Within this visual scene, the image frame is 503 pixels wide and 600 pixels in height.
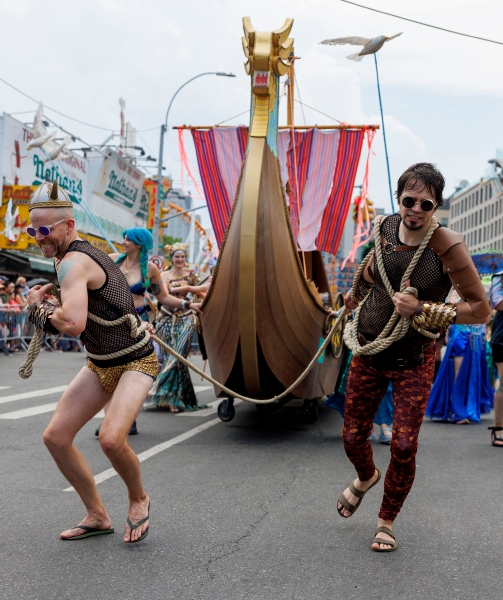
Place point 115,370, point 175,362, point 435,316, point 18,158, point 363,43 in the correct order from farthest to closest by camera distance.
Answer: point 18,158 < point 175,362 < point 363,43 < point 115,370 < point 435,316

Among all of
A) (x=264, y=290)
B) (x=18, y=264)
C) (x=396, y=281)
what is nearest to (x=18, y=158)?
(x=18, y=264)

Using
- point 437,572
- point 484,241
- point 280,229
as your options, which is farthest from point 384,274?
point 484,241

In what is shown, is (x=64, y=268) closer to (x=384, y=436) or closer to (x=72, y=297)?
(x=72, y=297)

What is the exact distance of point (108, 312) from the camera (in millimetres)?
3889

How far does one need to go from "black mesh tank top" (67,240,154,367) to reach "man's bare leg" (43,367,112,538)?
0.49ft

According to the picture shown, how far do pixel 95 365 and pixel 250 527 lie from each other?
4.13 feet

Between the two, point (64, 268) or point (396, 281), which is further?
point (396, 281)

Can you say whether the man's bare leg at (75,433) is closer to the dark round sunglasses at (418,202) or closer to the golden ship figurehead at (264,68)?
the dark round sunglasses at (418,202)

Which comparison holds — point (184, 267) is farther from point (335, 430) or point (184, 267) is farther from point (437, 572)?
point (437, 572)

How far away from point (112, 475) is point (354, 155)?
7.98 metres

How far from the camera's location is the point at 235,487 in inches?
209

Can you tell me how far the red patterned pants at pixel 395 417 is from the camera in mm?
3852

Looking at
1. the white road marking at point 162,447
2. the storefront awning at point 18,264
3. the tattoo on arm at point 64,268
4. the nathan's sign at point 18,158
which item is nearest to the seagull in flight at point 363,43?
the white road marking at point 162,447

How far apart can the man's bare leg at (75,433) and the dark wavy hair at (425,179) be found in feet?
6.06
